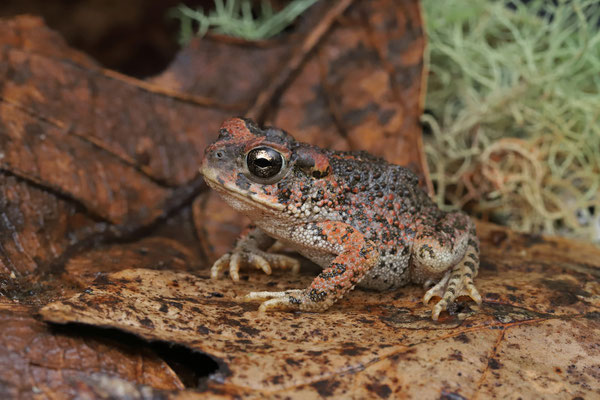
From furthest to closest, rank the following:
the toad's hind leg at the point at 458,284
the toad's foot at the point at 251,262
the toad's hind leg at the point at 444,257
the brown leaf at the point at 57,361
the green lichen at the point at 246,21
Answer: the green lichen at the point at 246,21
the toad's foot at the point at 251,262
the toad's hind leg at the point at 444,257
the toad's hind leg at the point at 458,284
the brown leaf at the point at 57,361

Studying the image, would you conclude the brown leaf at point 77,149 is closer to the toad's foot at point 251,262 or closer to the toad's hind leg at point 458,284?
the toad's foot at point 251,262

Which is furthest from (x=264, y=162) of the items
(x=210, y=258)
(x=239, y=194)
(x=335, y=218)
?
(x=210, y=258)

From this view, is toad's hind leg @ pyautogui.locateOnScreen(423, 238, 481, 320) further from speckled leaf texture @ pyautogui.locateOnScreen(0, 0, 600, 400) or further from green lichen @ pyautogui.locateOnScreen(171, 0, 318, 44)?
green lichen @ pyautogui.locateOnScreen(171, 0, 318, 44)

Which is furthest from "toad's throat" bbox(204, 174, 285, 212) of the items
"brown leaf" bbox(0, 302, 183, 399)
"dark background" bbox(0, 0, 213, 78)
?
"dark background" bbox(0, 0, 213, 78)

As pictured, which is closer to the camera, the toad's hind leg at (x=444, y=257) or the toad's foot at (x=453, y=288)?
the toad's foot at (x=453, y=288)

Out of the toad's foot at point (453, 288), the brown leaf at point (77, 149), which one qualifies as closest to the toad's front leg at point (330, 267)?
the toad's foot at point (453, 288)

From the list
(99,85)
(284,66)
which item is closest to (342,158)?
(284,66)

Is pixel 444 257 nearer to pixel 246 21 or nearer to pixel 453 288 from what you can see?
pixel 453 288
